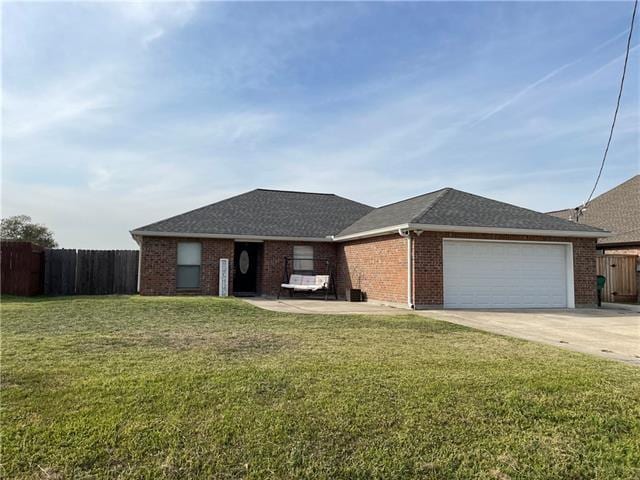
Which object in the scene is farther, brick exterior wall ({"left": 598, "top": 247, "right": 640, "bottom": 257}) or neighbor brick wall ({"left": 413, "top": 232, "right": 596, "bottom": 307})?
brick exterior wall ({"left": 598, "top": 247, "right": 640, "bottom": 257})

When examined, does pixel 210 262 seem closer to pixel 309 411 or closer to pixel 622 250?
pixel 309 411

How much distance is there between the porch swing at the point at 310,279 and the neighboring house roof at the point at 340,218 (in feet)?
3.79

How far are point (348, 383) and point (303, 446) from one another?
4.39 ft

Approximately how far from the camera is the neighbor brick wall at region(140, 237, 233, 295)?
16250 mm

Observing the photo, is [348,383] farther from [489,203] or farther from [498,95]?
[489,203]

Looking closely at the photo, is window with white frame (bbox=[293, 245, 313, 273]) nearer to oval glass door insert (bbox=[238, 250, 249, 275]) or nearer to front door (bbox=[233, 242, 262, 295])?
Answer: front door (bbox=[233, 242, 262, 295])

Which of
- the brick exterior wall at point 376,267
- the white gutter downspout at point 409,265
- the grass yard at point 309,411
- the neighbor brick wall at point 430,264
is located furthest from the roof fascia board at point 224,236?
the grass yard at point 309,411

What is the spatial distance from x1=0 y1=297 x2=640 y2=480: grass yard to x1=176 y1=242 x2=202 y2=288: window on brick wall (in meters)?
10.1

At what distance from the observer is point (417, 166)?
19328mm

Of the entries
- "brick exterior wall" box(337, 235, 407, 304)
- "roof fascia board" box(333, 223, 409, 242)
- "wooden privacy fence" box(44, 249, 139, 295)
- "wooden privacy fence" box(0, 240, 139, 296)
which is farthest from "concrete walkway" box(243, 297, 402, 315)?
"wooden privacy fence" box(0, 240, 139, 296)

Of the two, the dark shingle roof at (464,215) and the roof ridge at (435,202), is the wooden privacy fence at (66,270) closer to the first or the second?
the dark shingle roof at (464,215)

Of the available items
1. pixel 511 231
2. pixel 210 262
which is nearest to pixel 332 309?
pixel 511 231

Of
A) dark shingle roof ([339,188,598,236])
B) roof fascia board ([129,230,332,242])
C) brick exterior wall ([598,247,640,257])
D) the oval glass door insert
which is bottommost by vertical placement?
the oval glass door insert

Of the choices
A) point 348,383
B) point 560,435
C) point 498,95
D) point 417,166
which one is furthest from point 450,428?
point 417,166
